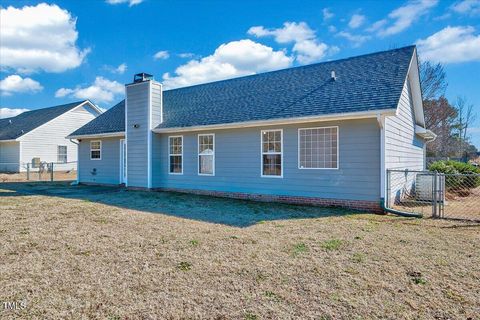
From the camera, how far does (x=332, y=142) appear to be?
933 cm

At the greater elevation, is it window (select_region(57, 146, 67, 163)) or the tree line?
the tree line

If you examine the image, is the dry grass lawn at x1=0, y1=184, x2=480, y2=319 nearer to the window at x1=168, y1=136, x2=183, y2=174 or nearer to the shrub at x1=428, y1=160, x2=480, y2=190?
the window at x1=168, y1=136, x2=183, y2=174

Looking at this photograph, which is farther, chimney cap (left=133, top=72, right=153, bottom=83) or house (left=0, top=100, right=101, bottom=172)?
house (left=0, top=100, right=101, bottom=172)

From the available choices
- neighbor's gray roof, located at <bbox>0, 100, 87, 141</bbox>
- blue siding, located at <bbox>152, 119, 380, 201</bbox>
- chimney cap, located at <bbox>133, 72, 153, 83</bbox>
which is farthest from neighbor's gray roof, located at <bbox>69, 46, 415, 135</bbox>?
neighbor's gray roof, located at <bbox>0, 100, 87, 141</bbox>

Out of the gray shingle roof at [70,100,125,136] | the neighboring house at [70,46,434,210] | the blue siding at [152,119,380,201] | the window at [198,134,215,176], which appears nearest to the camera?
the blue siding at [152,119,380,201]

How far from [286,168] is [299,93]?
2.89 metres

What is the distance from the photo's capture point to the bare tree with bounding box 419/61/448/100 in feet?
93.0

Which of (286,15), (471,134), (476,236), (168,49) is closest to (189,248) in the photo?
(476,236)

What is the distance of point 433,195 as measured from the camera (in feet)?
26.4

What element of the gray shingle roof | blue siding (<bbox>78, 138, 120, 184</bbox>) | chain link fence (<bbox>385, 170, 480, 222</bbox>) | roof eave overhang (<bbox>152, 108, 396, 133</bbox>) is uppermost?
the gray shingle roof

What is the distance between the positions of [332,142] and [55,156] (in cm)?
2485

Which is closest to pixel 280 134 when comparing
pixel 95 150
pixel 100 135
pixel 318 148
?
pixel 318 148

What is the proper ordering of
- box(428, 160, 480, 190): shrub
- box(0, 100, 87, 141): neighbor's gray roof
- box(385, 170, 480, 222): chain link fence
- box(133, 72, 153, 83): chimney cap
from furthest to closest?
box(0, 100, 87, 141): neighbor's gray roof
box(133, 72, 153, 83): chimney cap
box(428, 160, 480, 190): shrub
box(385, 170, 480, 222): chain link fence

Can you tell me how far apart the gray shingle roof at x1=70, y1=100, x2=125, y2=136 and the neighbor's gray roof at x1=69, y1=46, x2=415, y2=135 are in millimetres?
178
